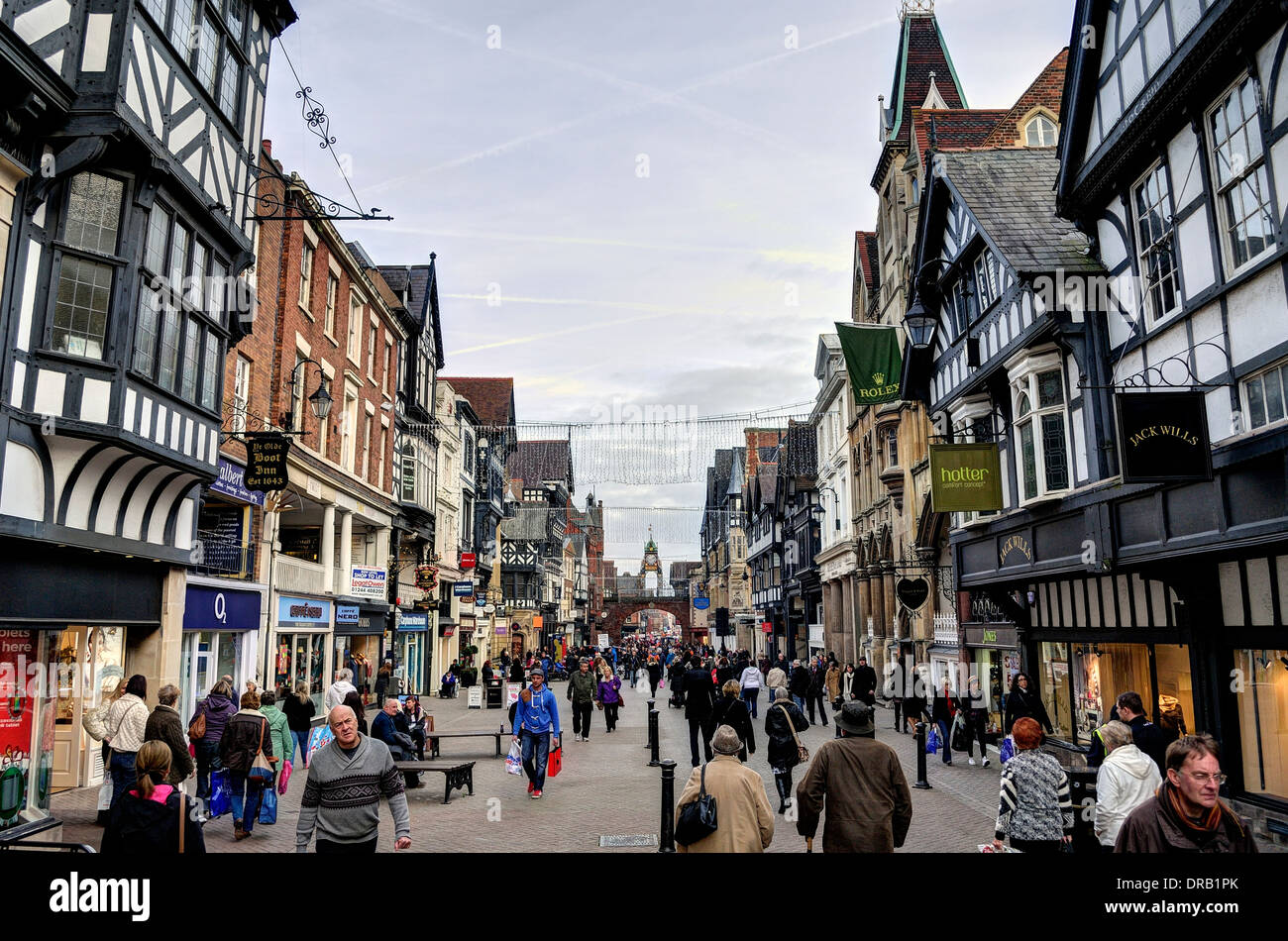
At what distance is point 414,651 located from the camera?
114ft

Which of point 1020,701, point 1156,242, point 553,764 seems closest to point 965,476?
point 1020,701

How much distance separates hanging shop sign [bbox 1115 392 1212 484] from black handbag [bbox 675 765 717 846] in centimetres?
663

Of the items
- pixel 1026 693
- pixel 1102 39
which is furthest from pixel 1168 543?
pixel 1102 39

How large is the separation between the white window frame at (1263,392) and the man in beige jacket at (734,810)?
268 inches

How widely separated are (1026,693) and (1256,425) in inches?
218

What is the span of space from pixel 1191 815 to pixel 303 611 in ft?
70.2

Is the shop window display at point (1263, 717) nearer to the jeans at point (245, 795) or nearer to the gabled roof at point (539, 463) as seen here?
the jeans at point (245, 795)

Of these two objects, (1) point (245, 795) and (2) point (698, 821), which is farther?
(1) point (245, 795)

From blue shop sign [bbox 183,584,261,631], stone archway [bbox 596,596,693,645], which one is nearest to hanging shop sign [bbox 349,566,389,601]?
blue shop sign [bbox 183,584,261,631]

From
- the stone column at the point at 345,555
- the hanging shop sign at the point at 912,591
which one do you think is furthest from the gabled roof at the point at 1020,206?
the stone column at the point at 345,555

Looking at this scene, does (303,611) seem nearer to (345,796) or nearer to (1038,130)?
(345,796)
